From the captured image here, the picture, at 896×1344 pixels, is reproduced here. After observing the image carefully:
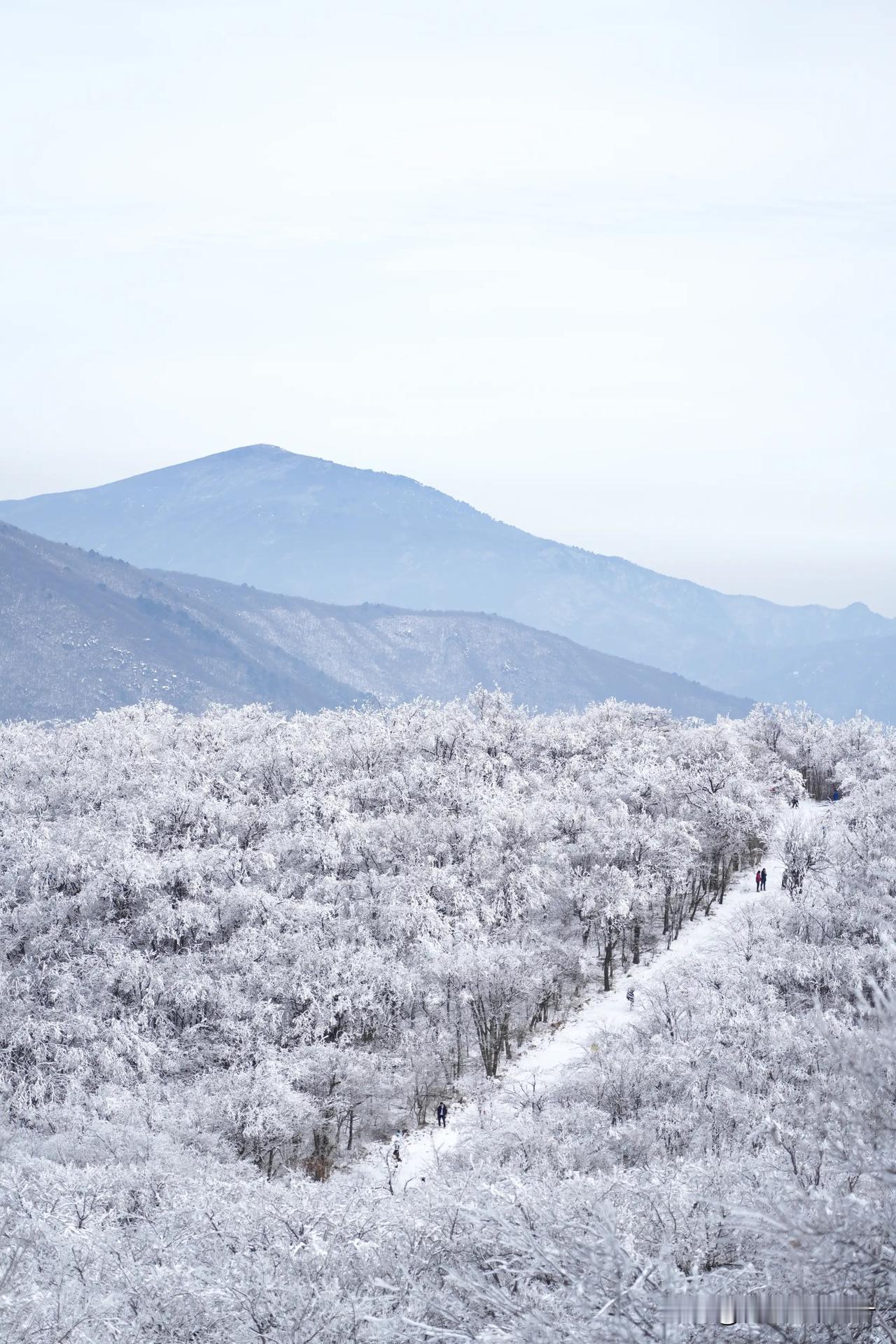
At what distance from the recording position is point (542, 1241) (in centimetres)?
2006

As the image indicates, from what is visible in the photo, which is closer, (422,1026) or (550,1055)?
(550,1055)

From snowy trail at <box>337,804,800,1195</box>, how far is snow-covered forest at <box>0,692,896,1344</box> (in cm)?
77

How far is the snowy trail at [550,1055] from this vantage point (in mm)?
43469

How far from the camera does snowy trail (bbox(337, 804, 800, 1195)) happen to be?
4347cm

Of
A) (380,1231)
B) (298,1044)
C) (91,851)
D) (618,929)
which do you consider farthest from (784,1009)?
(91,851)

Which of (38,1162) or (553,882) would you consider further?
(553,882)

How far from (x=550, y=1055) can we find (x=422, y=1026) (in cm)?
774

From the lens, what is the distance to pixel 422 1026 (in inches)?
2210

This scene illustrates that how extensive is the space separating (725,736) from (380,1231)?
219 ft

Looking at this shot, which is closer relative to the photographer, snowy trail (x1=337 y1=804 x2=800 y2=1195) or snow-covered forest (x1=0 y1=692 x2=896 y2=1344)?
snow-covered forest (x1=0 y1=692 x2=896 y2=1344)

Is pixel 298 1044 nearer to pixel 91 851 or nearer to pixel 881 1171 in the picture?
pixel 91 851

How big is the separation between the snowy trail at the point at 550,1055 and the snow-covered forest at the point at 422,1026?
2.53ft

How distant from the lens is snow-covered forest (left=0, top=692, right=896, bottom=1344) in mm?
19641

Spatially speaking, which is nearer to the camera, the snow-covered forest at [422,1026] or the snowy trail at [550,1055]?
the snow-covered forest at [422,1026]
